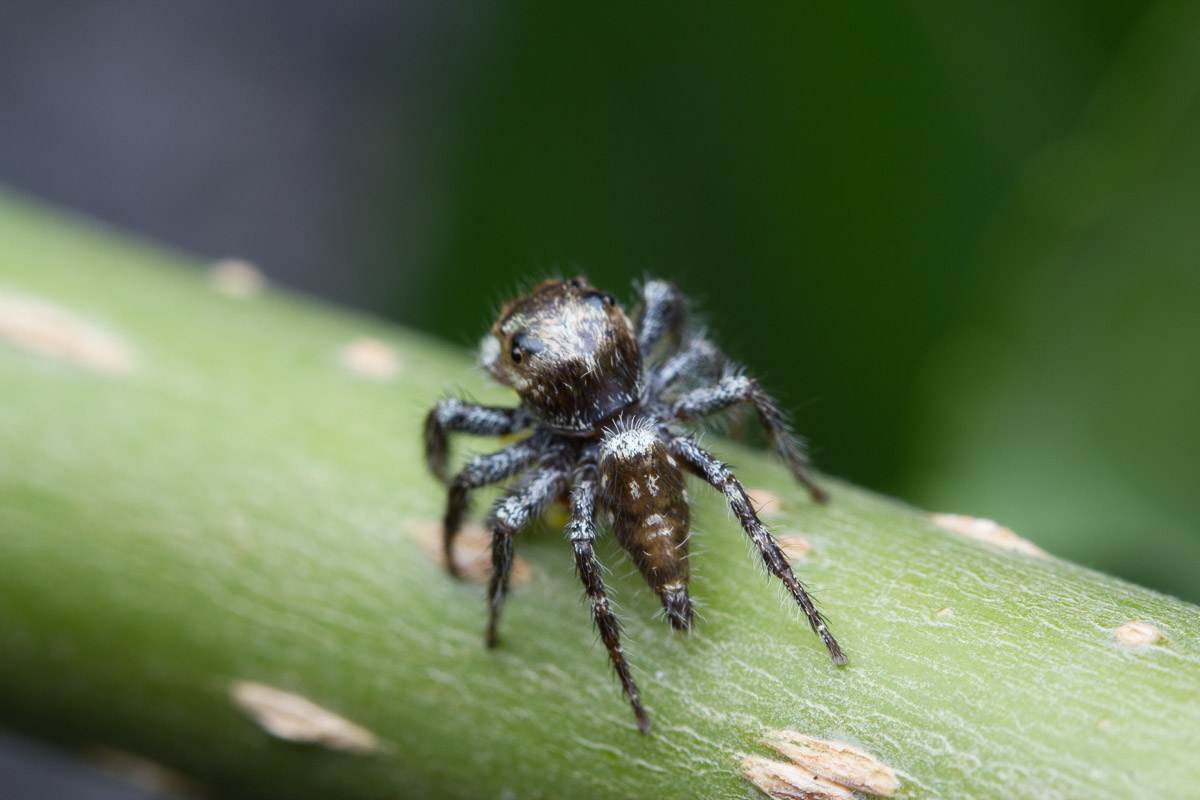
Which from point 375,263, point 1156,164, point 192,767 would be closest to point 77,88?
point 375,263

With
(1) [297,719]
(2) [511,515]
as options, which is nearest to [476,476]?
(2) [511,515]

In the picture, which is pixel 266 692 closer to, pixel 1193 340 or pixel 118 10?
pixel 1193 340

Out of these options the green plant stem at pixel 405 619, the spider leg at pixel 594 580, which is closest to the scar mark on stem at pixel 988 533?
the green plant stem at pixel 405 619

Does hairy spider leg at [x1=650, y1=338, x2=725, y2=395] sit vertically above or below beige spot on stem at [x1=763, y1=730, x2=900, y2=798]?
above

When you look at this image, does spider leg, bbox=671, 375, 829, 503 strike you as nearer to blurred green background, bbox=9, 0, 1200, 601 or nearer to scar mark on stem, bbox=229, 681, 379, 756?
blurred green background, bbox=9, 0, 1200, 601

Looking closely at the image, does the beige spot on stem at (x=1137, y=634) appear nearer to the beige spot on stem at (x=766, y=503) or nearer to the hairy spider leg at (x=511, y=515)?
the beige spot on stem at (x=766, y=503)

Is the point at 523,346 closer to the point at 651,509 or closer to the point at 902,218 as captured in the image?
the point at 651,509

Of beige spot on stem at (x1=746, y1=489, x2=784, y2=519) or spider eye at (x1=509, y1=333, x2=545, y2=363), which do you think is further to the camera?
spider eye at (x1=509, y1=333, x2=545, y2=363)

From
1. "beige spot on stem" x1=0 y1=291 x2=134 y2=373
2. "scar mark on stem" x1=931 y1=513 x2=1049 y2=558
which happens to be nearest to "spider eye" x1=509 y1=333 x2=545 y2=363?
"beige spot on stem" x1=0 y1=291 x2=134 y2=373
